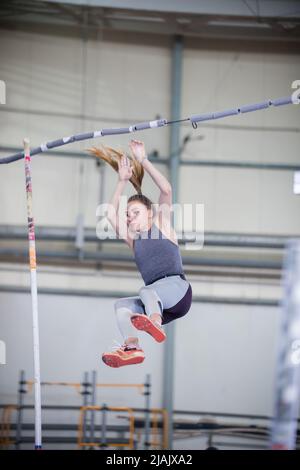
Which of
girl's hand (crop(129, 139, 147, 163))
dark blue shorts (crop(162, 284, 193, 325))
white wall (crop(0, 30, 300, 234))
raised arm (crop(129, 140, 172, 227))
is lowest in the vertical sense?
dark blue shorts (crop(162, 284, 193, 325))

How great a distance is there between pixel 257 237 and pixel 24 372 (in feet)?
7.56

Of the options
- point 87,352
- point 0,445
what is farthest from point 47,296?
point 0,445

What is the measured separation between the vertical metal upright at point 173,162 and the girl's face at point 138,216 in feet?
8.31

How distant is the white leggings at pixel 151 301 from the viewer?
4.59 m

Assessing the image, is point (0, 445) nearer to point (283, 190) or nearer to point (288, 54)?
point (283, 190)

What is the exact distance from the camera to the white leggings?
181 inches

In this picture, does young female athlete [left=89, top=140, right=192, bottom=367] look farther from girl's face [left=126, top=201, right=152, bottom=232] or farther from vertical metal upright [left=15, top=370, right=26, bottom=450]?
vertical metal upright [left=15, top=370, right=26, bottom=450]

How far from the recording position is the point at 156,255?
15.9ft

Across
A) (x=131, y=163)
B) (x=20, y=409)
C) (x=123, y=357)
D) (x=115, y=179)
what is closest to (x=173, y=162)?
(x=115, y=179)

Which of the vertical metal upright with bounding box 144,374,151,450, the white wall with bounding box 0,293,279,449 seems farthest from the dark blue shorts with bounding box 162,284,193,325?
the vertical metal upright with bounding box 144,374,151,450

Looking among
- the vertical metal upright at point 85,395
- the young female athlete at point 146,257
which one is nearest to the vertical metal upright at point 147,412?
the vertical metal upright at point 85,395

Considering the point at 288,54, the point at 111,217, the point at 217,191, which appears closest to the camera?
the point at 111,217

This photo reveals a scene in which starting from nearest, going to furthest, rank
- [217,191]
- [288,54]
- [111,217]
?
[111,217], [288,54], [217,191]
